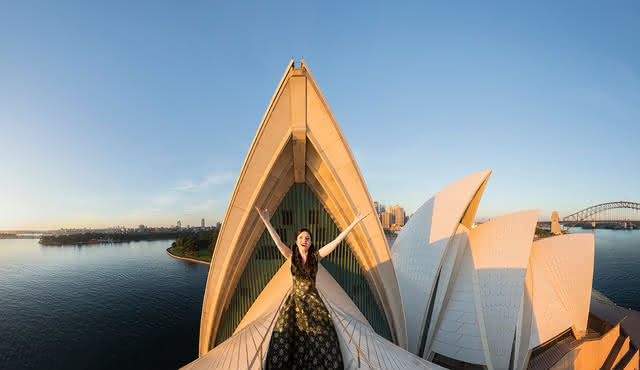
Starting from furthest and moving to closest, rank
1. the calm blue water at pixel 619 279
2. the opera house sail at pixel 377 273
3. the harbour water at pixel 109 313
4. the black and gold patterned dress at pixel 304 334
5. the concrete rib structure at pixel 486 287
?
the calm blue water at pixel 619 279 → the harbour water at pixel 109 313 → the concrete rib structure at pixel 486 287 → the opera house sail at pixel 377 273 → the black and gold patterned dress at pixel 304 334

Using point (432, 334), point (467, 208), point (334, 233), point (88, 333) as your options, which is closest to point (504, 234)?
point (467, 208)

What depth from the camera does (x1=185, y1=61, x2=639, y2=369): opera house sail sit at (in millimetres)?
5668

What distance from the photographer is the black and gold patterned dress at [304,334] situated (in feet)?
11.5

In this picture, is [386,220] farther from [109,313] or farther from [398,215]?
[109,313]

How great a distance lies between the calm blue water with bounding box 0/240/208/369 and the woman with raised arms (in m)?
15.4

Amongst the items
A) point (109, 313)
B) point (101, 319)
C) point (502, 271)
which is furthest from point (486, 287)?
point (109, 313)

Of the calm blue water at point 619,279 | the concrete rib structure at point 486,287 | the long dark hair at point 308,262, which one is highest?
the long dark hair at point 308,262

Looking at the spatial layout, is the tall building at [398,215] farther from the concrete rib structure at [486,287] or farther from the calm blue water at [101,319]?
the concrete rib structure at [486,287]

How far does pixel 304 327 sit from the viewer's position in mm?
3725

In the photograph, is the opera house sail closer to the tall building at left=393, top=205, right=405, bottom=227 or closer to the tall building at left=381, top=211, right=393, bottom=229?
the tall building at left=381, top=211, right=393, bottom=229

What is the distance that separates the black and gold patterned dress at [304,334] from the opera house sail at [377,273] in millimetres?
183

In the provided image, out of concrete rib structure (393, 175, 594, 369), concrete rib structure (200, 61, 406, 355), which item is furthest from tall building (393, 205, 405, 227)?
concrete rib structure (200, 61, 406, 355)

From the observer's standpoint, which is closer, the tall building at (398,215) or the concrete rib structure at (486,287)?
the concrete rib structure at (486,287)

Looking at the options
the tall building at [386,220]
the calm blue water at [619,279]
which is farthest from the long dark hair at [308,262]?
the tall building at [386,220]
